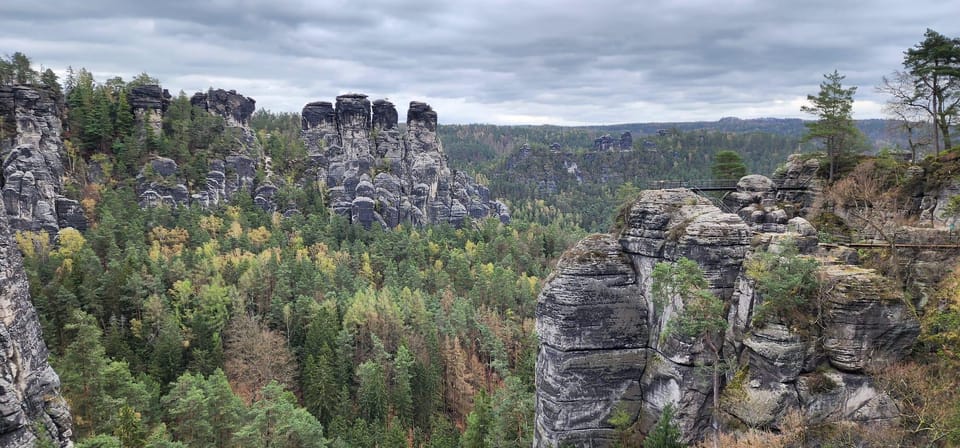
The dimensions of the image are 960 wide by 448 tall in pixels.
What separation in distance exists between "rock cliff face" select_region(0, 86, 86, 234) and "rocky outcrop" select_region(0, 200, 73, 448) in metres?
48.1

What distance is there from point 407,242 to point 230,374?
3463cm

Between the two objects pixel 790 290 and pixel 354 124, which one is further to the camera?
pixel 354 124

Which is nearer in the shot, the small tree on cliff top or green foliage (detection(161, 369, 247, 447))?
the small tree on cliff top

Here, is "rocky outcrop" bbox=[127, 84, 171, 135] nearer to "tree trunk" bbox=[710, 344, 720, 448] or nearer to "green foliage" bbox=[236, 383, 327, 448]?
"green foliage" bbox=[236, 383, 327, 448]

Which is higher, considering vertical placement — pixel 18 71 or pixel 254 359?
pixel 18 71

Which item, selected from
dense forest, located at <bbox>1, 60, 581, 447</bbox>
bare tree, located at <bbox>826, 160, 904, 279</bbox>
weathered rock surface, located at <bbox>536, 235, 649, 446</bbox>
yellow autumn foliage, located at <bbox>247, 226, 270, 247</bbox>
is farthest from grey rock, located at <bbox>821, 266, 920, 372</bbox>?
yellow autumn foliage, located at <bbox>247, 226, 270, 247</bbox>

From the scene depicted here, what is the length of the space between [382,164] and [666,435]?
8576 cm

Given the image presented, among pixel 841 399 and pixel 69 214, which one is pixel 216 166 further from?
pixel 841 399

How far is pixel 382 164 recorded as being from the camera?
3920 inches

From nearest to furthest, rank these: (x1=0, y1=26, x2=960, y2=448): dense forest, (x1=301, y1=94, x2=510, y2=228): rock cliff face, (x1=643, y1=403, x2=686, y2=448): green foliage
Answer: (x1=643, y1=403, x2=686, y2=448): green foliage → (x1=0, y1=26, x2=960, y2=448): dense forest → (x1=301, y1=94, x2=510, y2=228): rock cliff face

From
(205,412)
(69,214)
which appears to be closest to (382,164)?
(69,214)

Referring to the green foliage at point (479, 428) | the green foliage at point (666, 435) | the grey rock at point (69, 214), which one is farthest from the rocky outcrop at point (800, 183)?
the grey rock at point (69, 214)

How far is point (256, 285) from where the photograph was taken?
2057 inches

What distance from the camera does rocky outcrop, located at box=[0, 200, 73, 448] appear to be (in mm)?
17844
